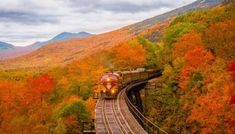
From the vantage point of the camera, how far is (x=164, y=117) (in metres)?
68.7

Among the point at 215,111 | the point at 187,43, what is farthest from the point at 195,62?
the point at 215,111

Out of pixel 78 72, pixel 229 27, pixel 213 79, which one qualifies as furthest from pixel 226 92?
pixel 78 72

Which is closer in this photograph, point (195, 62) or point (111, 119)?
point (111, 119)

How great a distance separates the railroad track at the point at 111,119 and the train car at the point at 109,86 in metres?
3.67

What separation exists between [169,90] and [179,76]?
21.6 ft

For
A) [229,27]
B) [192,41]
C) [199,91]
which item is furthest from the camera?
[192,41]

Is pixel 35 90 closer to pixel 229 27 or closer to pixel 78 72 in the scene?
pixel 78 72

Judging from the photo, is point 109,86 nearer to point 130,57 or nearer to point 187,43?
point 187,43

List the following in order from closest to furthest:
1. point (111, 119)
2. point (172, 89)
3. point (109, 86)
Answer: point (111, 119), point (109, 86), point (172, 89)

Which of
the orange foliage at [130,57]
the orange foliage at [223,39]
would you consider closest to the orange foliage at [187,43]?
the orange foliage at [223,39]

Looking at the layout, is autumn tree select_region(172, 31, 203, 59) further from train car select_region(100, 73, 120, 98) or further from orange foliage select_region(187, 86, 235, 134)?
orange foliage select_region(187, 86, 235, 134)

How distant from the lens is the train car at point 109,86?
2189 inches

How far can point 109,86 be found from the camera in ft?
183

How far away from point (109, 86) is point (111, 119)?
17.5 m
